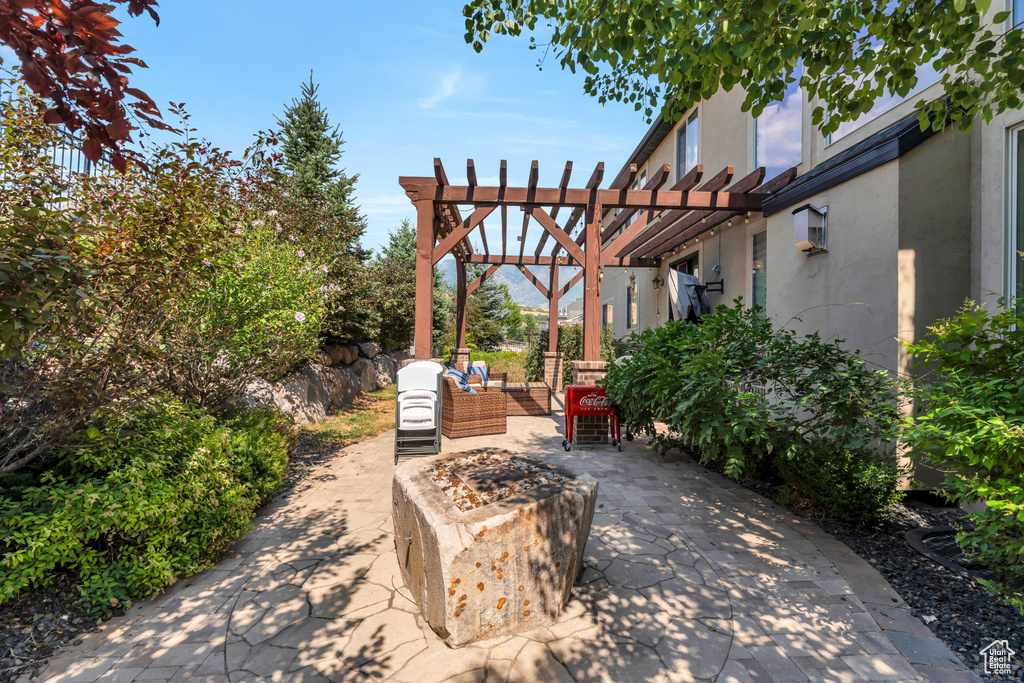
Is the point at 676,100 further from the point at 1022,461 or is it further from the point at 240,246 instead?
the point at 240,246

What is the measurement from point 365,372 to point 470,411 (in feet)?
19.9

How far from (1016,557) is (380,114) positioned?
7.97 metres

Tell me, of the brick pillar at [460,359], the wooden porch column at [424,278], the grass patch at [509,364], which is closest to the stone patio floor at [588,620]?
the wooden porch column at [424,278]

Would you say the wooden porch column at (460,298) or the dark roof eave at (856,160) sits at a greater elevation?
the dark roof eave at (856,160)

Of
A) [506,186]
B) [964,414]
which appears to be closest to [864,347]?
[964,414]

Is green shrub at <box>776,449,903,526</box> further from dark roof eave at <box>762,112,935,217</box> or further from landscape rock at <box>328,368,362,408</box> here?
landscape rock at <box>328,368,362,408</box>

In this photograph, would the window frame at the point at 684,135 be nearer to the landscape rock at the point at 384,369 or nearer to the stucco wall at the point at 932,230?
the stucco wall at the point at 932,230

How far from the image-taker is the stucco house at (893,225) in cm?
Result: 419

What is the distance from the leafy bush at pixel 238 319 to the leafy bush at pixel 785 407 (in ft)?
15.2

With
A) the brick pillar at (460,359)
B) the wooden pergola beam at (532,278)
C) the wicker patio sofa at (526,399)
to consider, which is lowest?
the wicker patio sofa at (526,399)

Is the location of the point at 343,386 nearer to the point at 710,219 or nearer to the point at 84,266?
the point at 84,266

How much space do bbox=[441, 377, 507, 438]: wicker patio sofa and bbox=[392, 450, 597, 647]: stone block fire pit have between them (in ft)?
13.1

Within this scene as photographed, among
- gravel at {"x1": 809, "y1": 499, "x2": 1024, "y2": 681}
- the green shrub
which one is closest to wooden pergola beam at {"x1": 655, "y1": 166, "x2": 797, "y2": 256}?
the green shrub

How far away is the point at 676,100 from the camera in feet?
13.1
